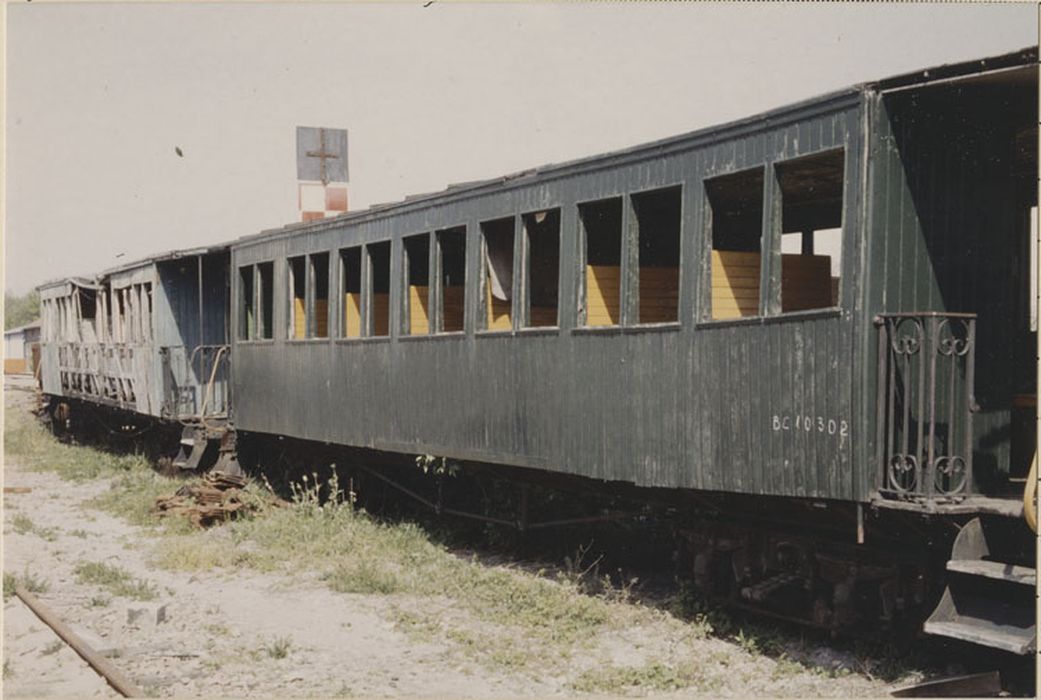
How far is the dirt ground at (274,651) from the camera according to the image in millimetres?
7145

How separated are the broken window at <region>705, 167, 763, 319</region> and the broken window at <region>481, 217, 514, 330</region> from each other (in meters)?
2.36

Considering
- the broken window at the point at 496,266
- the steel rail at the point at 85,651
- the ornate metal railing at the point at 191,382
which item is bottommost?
the steel rail at the point at 85,651

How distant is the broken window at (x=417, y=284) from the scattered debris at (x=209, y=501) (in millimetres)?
3471

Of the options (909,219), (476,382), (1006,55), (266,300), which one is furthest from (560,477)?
(266,300)

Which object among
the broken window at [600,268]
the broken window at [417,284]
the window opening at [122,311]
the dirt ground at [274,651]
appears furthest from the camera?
the window opening at [122,311]

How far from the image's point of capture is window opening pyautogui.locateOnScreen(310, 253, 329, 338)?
47.1ft

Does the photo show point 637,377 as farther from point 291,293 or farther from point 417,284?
point 291,293


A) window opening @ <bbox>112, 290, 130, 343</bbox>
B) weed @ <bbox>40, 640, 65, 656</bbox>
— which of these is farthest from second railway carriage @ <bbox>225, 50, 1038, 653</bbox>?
window opening @ <bbox>112, 290, 130, 343</bbox>

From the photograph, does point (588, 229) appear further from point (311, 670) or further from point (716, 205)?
point (311, 670)

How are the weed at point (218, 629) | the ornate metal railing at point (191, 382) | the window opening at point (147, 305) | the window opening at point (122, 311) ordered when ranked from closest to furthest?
1. the weed at point (218, 629)
2. the ornate metal railing at point (191, 382)
3. the window opening at point (147, 305)
4. the window opening at point (122, 311)

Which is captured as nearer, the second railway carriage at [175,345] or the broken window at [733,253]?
the broken window at [733,253]

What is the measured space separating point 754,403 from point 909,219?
58.5 inches

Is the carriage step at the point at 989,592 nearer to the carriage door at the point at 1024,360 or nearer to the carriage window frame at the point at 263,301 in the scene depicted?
the carriage door at the point at 1024,360

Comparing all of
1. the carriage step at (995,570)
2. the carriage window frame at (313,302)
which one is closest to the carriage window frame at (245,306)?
the carriage window frame at (313,302)
